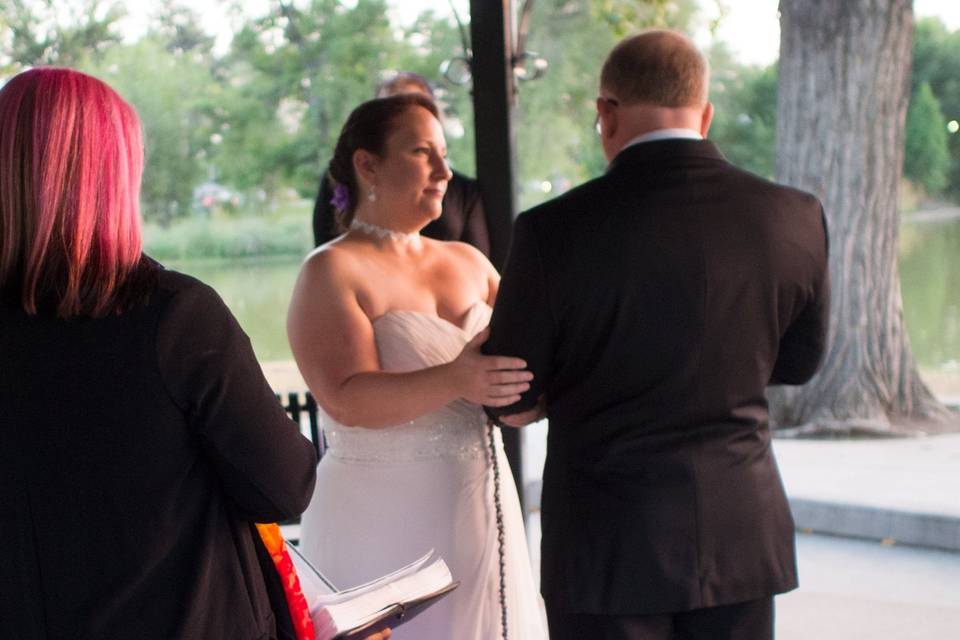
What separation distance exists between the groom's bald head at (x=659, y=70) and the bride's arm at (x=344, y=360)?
668 millimetres

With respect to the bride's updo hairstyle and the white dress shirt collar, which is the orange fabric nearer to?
the white dress shirt collar

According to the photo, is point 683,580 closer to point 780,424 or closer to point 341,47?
point 341,47

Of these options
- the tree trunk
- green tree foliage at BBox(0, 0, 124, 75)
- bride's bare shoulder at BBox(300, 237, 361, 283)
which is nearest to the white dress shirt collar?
bride's bare shoulder at BBox(300, 237, 361, 283)

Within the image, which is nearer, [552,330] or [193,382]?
[193,382]

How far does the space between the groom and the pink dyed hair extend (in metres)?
0.72

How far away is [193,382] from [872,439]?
15.5ft

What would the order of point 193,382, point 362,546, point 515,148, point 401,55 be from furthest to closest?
1. point 401,55
2. point 515,148
3. point 362,546
4. point 193,382

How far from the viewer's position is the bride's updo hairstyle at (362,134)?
2475mm

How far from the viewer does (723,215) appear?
1908 millimetres

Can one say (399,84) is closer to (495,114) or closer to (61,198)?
(495,114)

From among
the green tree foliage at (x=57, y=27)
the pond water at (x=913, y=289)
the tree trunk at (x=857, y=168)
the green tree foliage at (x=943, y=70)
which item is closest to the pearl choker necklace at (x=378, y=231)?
the pond water at (x=913, y=289)

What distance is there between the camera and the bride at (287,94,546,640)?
94.0 inches

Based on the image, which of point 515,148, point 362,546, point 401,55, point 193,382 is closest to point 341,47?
point 401,55

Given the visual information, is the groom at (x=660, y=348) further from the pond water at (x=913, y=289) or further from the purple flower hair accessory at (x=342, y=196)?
the pond water at (x=913, y=289)
